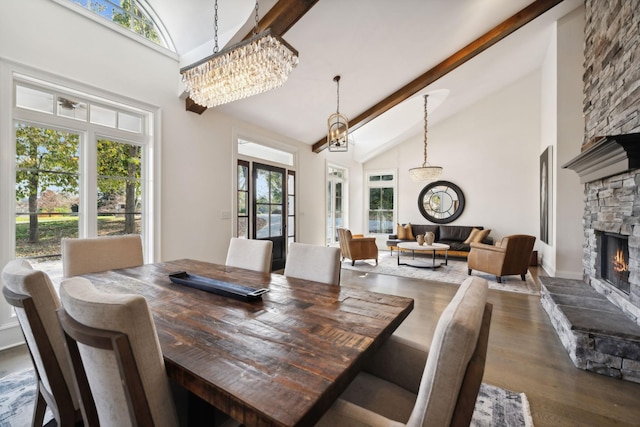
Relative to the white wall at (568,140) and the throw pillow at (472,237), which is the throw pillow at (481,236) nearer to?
the throw pillow at (472,237)

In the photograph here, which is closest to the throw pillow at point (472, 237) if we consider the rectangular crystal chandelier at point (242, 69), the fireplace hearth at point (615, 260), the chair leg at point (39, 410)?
the fireplace hearth at point (615, 260)

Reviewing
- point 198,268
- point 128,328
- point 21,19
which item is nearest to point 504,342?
point 198,268

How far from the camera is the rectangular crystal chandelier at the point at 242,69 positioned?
1.73 m

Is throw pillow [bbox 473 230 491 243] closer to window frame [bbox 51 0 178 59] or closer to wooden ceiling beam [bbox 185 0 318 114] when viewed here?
wooden ceiling beam [bbox 185 0 318 114]

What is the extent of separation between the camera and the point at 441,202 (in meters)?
7.15

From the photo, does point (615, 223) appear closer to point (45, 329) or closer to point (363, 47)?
point (363, 47)

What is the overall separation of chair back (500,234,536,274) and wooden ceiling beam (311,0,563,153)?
2871 millimetres

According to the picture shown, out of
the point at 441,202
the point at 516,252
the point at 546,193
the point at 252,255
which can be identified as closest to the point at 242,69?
the point at 252,255

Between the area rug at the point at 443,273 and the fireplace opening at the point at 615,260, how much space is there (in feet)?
3.89

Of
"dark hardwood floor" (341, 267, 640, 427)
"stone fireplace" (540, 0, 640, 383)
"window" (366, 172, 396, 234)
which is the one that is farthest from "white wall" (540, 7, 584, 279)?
"window" (366, 172, 396, 234)

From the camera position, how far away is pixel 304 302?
1.34 m

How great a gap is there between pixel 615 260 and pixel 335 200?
5568 mm

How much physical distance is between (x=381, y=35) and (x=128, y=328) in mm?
3978

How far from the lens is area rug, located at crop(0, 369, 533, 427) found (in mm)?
1483
